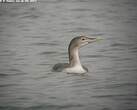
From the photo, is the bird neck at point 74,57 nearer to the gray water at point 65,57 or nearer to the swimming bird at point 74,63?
the swimming bird at point 74,63

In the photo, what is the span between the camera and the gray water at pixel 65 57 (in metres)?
6.00

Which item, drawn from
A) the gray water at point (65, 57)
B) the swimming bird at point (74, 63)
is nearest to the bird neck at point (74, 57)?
the swimming bird at point (74, 63)

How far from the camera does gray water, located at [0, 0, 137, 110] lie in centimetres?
600

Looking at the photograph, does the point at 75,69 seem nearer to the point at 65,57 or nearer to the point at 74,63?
the point at 74,63

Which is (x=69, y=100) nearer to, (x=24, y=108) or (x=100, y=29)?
(x=24, y=108)

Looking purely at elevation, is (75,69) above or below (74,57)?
below

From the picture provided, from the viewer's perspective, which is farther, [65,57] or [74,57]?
[65,57]

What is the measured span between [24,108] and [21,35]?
10.7ft

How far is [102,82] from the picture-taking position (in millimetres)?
6547

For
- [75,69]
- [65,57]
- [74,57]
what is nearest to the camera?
[75,69]

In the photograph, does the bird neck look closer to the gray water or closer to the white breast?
the white breast

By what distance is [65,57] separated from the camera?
766cm

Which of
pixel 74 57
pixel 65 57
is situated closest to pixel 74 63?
pixel 74 57

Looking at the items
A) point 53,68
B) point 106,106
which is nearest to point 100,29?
point 53,68
